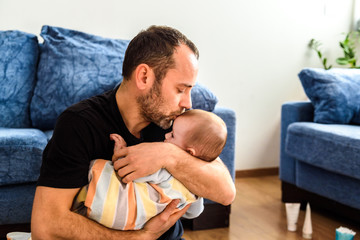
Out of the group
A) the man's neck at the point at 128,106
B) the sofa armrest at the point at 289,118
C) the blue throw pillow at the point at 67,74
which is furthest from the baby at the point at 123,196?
the sofa armrest at the point at 289,118

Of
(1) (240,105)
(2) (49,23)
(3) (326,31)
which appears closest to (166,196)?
(2) (49,23)

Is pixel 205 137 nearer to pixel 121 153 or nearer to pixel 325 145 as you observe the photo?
pixel 121 153

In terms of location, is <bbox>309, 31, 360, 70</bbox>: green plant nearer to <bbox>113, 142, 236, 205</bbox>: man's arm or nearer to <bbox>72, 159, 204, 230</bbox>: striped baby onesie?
<bbox>113, 142, 236, 205</bbox>: man's arm

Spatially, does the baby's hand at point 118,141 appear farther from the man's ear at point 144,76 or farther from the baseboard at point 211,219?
the baseboard at point 211,219

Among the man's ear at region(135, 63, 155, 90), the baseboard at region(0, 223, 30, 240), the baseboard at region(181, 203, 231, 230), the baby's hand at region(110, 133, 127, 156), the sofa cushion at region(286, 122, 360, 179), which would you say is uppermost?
the man's ear at region(135, 63, 155, 90)

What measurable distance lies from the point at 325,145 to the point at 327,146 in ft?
0.06

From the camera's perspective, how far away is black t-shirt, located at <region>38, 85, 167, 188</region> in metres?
1.04

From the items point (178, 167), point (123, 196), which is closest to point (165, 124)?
point (178, 167)

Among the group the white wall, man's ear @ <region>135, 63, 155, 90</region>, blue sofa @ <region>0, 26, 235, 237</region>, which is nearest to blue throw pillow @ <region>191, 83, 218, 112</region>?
blue sofa @ <region>0, 26, 235, 237</region>

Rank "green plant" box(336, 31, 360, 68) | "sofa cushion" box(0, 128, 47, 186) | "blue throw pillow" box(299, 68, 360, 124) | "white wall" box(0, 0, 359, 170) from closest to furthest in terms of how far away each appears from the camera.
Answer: "sofa cushion" box(0, 128, 47, 186) < "blue throw pillow" box(299, 68, 360, 124) < "white wall" box(0, 0, 359, 170) < "green plant" box(336, 31, 360, 68)

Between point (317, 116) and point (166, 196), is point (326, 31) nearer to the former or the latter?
point (317, 116)

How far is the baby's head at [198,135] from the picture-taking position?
4.16ft

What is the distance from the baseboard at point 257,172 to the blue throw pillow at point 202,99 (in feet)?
4.67

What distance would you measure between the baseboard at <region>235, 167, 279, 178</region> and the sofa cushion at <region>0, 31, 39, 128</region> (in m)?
1.88
